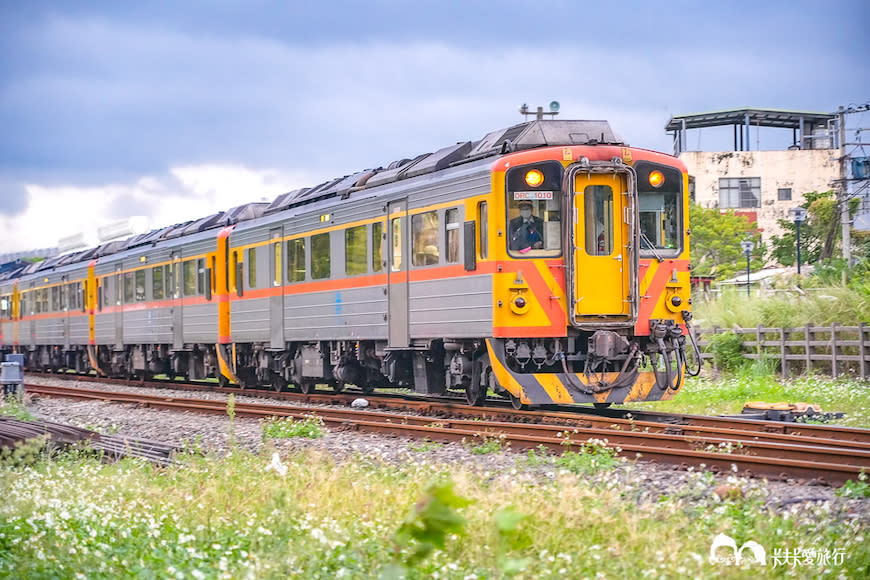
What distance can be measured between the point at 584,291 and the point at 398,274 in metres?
3.08

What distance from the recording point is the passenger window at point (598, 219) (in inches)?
492

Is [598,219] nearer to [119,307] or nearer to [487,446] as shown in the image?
[487,446]

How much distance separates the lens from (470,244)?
12.7 meters

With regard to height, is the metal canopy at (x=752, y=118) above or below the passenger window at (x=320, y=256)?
above

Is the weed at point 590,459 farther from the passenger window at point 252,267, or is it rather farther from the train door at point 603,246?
the passenger window at point 252,267

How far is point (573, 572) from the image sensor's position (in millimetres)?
5199

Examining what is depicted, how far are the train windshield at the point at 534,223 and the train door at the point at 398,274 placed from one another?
2346 mm

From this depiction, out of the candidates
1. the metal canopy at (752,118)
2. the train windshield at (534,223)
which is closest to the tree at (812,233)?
the metal canopy at (752,118)

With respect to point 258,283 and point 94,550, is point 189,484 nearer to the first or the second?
point 94,550

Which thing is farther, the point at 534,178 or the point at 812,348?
the point at 812,348

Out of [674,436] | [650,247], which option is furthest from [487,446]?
[650,247]

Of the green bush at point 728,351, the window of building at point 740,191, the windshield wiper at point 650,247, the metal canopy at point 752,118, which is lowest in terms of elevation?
the green bush at point 728,351

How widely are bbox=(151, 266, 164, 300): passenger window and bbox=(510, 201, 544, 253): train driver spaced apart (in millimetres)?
14164

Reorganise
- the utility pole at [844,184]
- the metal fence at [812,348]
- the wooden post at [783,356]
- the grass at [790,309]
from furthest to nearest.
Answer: the utility pole at [844,184]
the grass at [790,309]
the wooden post at [783,356]
the metal fence at [812,348]
